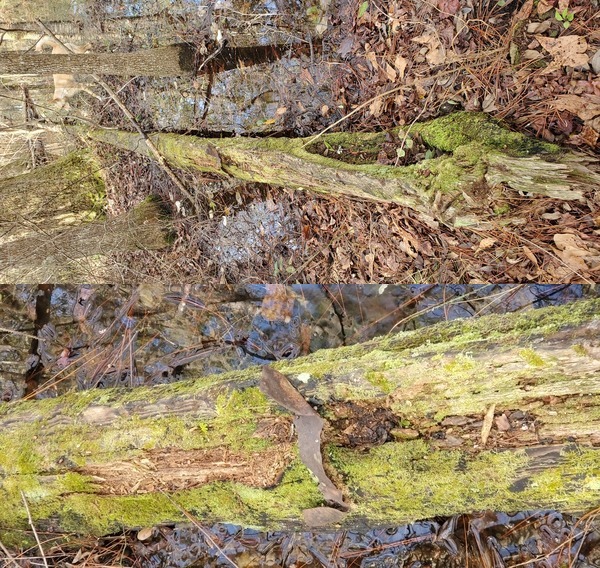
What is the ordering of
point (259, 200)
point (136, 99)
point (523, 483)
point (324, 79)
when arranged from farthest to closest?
point (136, 99)
point (259, 200)
point (324, 79)
point (523, 483)

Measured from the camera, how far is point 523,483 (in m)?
2.08

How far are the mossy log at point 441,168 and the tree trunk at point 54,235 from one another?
1.21m

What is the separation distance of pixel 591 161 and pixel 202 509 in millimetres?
2708

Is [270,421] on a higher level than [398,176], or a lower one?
lower

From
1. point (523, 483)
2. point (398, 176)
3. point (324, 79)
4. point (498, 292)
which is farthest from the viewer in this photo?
point (324, 79)

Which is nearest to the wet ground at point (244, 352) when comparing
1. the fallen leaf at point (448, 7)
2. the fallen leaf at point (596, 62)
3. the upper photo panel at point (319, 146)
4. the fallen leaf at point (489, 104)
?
the upper photo panel at point (319, 146)

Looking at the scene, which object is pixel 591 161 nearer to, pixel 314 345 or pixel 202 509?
pixel 314 345

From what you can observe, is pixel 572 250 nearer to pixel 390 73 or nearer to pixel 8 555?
pixel 390 73

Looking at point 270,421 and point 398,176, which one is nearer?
point 270,421

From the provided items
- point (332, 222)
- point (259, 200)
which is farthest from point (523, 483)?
point (259, 200)

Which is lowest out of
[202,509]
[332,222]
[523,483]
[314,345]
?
[202,509]

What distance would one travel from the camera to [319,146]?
3541mm

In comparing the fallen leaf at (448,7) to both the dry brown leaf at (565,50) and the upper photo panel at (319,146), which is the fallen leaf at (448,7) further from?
the dry brown leaf at (565,50)

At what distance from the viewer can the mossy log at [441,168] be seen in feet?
7.82
